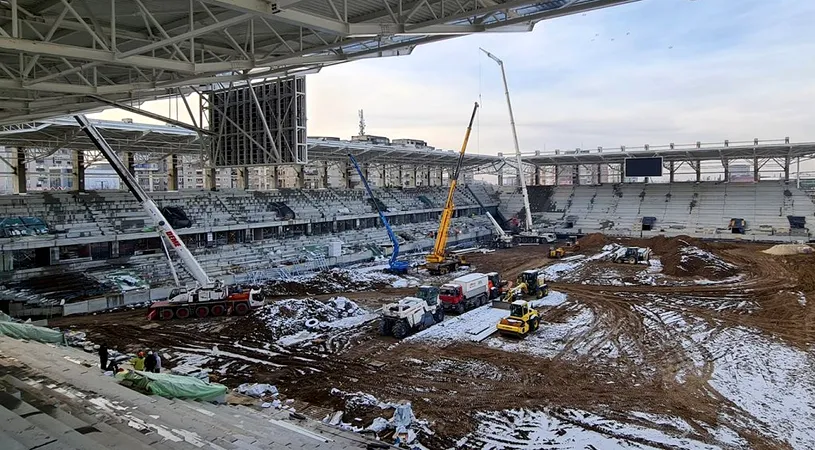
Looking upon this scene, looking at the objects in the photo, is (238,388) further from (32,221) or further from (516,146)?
(516,146)

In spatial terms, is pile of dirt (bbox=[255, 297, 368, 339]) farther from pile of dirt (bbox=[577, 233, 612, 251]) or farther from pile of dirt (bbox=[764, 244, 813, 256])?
pile of dirt (bbox=[764, 244, 813, 256])

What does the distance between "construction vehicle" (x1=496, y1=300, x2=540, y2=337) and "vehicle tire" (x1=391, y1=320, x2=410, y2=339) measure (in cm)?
361

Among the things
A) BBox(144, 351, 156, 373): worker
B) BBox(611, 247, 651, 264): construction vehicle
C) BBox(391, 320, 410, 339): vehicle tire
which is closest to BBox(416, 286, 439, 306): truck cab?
BBox(391, 320, 410, 339): vehicle tire

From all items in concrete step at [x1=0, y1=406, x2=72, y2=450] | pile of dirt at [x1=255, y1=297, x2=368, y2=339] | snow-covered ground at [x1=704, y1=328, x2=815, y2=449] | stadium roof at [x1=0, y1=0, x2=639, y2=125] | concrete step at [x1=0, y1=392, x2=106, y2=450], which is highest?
stadium roof at [x1=0, y1=0, x2=639, y2=125]

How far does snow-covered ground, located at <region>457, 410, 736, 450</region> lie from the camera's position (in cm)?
1091

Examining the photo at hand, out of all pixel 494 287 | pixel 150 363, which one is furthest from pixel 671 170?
pixel 150 363

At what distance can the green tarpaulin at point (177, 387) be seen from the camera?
10992 mm

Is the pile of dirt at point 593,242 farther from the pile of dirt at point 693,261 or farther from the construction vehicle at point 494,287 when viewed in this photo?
the construction vehicle at point 494,287

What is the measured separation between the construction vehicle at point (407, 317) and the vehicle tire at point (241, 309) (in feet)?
21.9

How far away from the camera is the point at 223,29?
12406mm

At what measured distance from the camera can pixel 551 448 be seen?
1078 cm

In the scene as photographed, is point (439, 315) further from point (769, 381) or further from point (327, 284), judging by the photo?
point (769, 381)

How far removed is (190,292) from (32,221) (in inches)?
480

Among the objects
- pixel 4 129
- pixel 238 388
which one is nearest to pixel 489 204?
pixel 4 129
